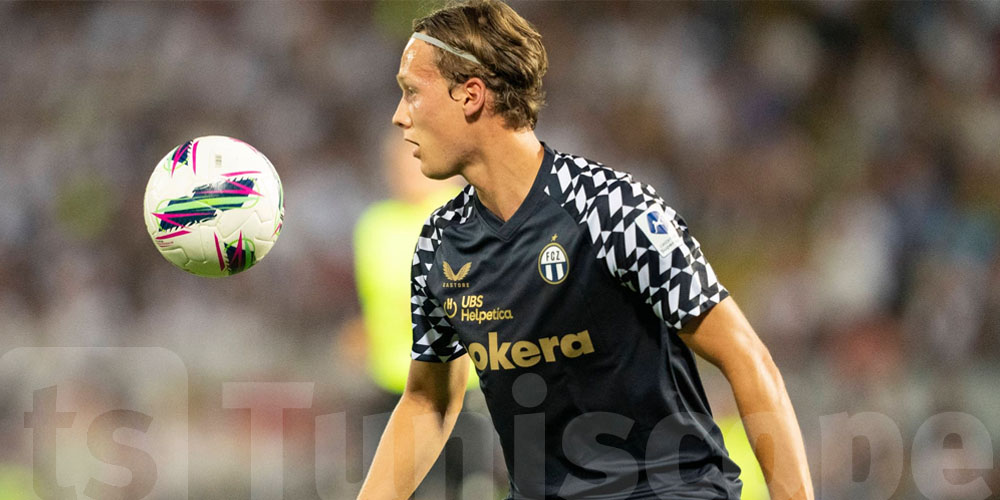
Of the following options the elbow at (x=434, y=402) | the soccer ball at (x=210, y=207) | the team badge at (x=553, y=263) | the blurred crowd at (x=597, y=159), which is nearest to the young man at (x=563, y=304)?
the team badge at (x=553, y=263)

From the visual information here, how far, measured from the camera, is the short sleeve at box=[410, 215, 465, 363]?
3096 mm

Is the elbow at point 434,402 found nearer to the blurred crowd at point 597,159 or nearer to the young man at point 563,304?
the young man at point 563,304

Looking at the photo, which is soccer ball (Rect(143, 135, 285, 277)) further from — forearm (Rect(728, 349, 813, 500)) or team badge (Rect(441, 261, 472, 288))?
forearm (Rect(728, 349, 813, 500))

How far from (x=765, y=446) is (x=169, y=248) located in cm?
187

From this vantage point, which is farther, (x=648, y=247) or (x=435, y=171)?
(x=435, y=171)

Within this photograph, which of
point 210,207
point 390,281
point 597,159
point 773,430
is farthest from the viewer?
point 597,159

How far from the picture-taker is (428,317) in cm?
312

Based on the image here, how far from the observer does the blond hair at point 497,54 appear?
2.88 metres

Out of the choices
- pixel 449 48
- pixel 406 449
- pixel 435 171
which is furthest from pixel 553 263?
pixel 406 449

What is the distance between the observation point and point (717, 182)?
715cm

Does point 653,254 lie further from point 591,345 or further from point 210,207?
point 210,207

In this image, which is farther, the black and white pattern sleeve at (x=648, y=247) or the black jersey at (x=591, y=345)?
the black jersey at (x=591, y=345)

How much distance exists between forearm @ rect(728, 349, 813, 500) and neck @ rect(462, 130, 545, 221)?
82cm

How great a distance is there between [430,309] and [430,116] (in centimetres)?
62
